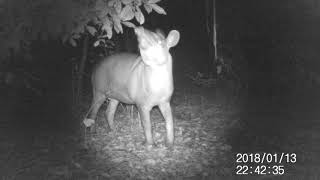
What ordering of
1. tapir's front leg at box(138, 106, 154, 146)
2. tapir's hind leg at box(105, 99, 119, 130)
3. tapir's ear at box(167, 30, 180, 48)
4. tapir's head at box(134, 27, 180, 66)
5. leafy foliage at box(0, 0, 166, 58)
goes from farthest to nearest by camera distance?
tapir's hind leg at box(105, 99, 119, 130), tapir's front leg at box(138, 106, 154, 146), tapir's ear at box(167, 30, 180, 48), tapir's head at box(134, 27, 180, 66), leafy foliage at box(0, 0, 166, 58)

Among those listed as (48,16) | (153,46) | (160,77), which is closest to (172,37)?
(153,46)

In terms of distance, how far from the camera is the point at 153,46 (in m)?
4.64

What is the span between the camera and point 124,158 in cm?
517

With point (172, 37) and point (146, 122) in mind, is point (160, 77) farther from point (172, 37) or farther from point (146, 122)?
point (146, 122)

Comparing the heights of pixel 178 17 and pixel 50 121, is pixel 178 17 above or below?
above

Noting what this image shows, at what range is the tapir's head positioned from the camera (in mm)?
4621

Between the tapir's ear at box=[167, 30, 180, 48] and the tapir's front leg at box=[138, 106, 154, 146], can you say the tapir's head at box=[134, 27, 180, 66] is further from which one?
the tapir's front leg at box=[138, 106, 154, 146]

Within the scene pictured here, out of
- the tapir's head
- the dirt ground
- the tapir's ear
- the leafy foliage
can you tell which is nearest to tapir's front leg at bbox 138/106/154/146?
the dirt ground

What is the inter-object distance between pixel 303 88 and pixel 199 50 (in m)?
4.17

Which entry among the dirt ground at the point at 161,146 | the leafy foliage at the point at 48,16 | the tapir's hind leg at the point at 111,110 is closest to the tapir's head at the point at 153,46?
the leafy foliage at the point at 48,16

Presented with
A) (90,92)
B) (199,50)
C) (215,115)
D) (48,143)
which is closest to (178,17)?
(199,50)

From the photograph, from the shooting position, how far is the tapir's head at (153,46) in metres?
4.62

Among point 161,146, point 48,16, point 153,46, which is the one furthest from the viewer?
point 161,146

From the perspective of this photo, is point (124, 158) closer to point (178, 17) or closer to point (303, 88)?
point (303, 88)
